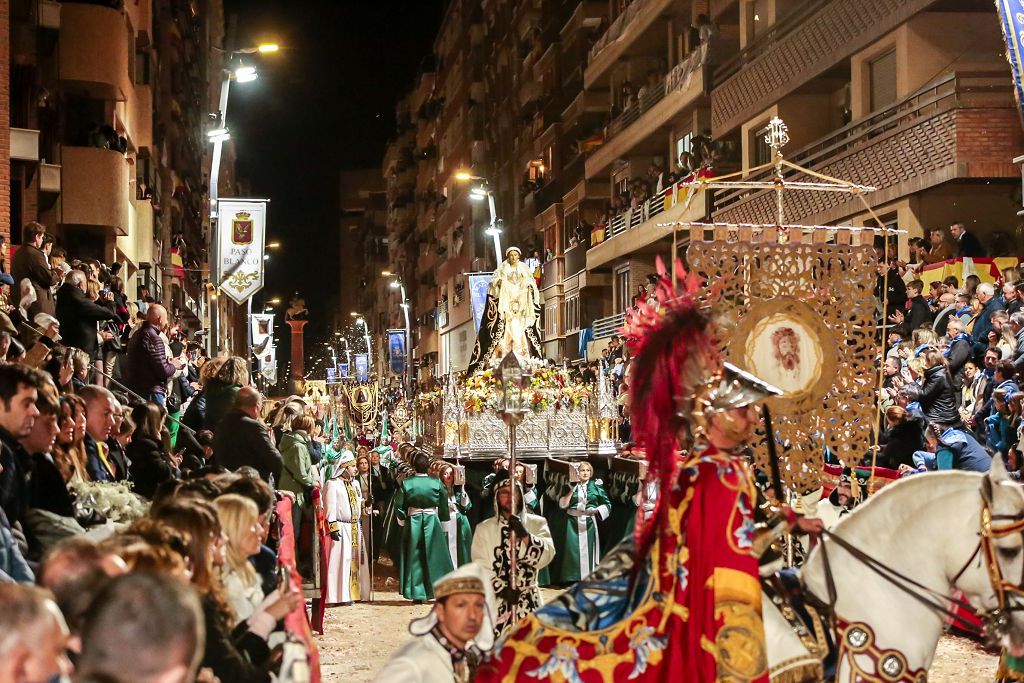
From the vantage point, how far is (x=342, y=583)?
18.7m

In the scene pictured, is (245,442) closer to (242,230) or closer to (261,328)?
(242,230)

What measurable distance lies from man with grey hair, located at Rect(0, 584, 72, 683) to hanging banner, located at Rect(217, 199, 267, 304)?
1992 centimetres

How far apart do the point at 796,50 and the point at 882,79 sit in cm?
361

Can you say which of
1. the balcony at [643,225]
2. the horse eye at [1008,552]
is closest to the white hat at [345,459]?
the balcony at [643,225]


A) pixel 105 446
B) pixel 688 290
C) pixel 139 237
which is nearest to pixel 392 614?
pixel 105 446

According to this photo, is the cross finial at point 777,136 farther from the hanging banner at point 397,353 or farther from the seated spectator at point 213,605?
the hanging banner at point 397,353

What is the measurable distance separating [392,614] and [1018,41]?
33.7ft

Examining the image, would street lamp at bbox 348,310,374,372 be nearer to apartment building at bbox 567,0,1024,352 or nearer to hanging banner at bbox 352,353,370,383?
hanging banner at bbox 352,353,370,383

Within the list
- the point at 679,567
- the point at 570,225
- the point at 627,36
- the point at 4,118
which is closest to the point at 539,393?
the point at 4,118

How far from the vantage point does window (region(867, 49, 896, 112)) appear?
2581 cm

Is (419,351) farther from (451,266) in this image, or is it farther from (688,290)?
(688,290)

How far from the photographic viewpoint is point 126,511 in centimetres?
789

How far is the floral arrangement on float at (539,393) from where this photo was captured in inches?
866

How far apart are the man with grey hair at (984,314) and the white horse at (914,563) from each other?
10.9m
